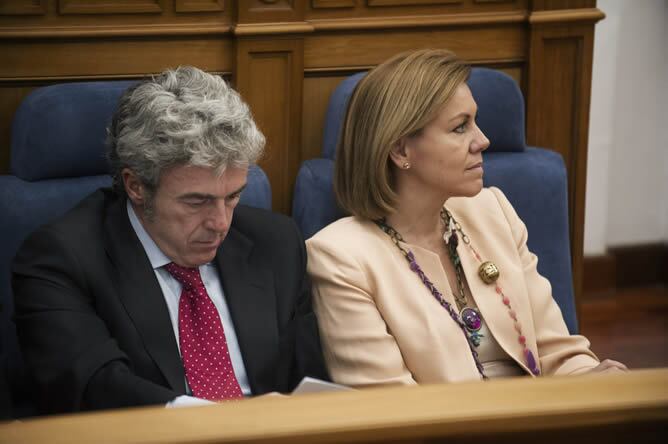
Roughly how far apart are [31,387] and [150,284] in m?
0.32

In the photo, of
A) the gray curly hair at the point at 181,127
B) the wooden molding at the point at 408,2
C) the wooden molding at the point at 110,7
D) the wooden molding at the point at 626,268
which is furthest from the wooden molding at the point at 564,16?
the wooden molding at the point at 626,268

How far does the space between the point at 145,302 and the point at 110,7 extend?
84cm

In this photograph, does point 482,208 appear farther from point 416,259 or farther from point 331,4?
point 331,4

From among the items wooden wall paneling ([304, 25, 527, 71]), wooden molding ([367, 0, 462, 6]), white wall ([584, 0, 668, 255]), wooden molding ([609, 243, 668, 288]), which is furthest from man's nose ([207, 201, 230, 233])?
wooden molding ([609, 243, 668, 288])

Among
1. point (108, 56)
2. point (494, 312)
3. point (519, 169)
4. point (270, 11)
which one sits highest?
point (270, 11)

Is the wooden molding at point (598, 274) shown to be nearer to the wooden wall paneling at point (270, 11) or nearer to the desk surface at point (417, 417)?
the wooden wall paneling at point (270, 11)

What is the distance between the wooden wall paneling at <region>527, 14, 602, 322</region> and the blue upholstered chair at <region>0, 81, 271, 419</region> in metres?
1.16

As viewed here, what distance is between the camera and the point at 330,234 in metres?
2.24

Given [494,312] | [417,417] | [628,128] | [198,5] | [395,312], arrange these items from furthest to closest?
[628,128] → [198,5] → [494,312] → [395,312] → [417,417]

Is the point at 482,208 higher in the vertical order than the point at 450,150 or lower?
lower

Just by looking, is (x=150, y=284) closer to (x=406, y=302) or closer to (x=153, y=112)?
(x=153, y=112)

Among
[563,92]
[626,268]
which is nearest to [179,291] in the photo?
[563,92]

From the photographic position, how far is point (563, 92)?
289 centimetres

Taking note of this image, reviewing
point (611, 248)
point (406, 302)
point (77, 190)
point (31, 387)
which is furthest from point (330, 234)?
point (611, 248)
